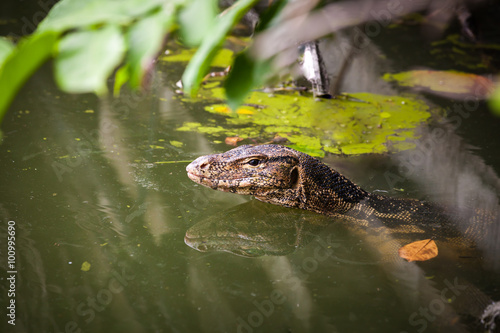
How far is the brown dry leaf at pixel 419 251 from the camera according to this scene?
12.3 ft

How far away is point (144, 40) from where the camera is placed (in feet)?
2.15

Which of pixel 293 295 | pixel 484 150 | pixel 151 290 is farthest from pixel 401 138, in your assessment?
pixel 151 290

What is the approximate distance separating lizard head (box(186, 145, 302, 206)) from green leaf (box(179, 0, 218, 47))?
11.2 ft

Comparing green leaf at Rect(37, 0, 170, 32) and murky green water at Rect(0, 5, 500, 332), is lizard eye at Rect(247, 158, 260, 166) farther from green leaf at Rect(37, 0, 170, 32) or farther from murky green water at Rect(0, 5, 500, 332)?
green leaf at Rect(37, 0, 170, 32)

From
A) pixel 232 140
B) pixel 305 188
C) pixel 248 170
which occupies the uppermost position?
pixel 248 170

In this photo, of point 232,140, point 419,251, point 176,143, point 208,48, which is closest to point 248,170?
point 232,140

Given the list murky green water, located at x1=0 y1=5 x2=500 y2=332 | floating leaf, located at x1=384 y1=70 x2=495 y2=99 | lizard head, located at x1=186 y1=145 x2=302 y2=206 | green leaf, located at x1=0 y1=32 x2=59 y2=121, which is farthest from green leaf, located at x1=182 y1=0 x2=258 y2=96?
floating leaf, located at x1=384 y1=70 x2=495 y2=99

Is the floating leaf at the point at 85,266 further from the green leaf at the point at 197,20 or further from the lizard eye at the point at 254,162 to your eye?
the green leaf at the point at 197,20

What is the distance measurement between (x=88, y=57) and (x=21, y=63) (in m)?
0.08

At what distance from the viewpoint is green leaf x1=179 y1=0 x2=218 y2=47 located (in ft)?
2.23

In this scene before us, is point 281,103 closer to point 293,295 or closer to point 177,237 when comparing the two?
point 177,237

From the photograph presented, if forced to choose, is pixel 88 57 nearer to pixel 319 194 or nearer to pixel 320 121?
pixel 319 194

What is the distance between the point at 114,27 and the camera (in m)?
0.64

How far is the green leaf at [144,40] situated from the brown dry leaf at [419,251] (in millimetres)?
3473
